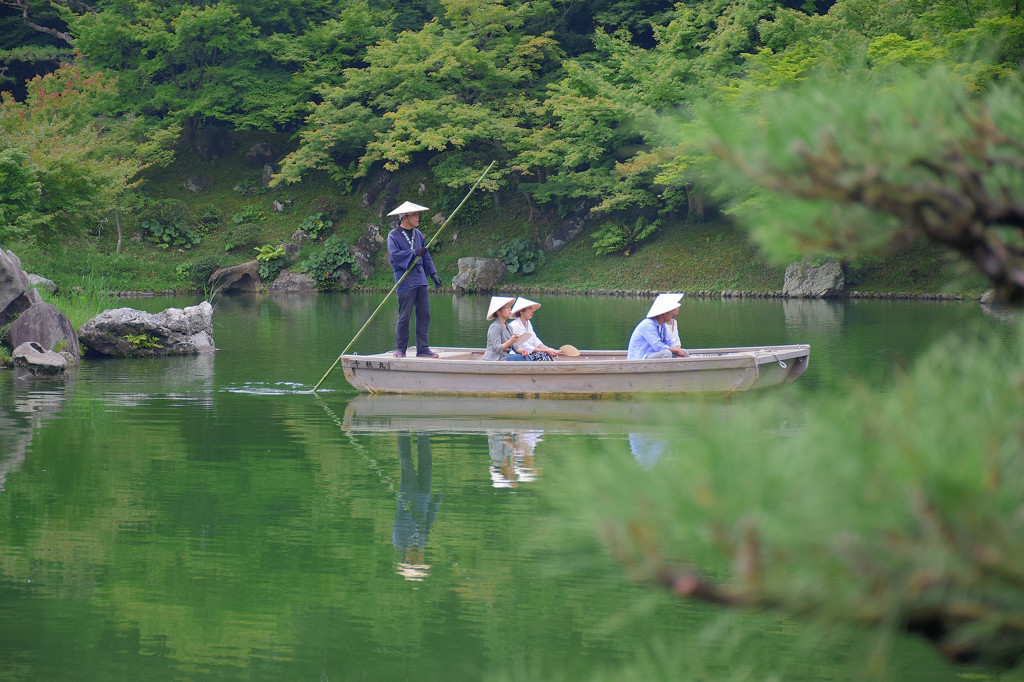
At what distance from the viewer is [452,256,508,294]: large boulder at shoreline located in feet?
98.7

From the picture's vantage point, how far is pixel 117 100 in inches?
1304

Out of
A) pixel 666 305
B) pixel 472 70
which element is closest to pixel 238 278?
pixel 472 70

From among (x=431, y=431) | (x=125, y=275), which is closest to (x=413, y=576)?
(x=431, y=431)

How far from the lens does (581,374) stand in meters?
10.7

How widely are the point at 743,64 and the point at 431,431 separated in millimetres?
19738

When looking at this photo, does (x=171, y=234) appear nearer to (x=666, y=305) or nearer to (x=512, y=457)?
(x=666, y=305)

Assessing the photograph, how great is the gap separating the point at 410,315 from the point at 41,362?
4.58 metres

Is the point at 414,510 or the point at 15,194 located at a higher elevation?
the point at 15,194

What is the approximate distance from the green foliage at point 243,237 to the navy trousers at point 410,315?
21220 mm

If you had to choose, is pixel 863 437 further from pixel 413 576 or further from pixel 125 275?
pixel 125 275

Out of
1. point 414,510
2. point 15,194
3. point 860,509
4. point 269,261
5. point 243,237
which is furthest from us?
point 243,237

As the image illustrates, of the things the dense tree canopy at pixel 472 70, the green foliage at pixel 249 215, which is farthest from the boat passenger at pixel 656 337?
the green foliage at pixel 249 215

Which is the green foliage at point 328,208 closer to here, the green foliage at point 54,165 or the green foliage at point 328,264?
the green foliage at point 328,264

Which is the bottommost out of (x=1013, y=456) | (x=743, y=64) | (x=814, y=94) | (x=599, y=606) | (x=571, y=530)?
(x=599, y=606)
